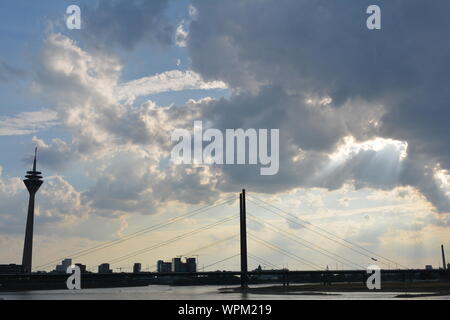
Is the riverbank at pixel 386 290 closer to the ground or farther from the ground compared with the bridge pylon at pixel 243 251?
closer to the ground

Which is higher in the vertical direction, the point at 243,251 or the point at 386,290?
the point at 243,251

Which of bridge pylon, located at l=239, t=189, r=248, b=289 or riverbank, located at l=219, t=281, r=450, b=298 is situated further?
bridge pylon, located at l=239, t=189, r=248, b=289

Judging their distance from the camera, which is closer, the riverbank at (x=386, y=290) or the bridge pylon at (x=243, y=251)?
the riverbank at (x=386, y=290)

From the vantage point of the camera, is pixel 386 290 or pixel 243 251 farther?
pixel 243 251

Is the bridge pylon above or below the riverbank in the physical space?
above
